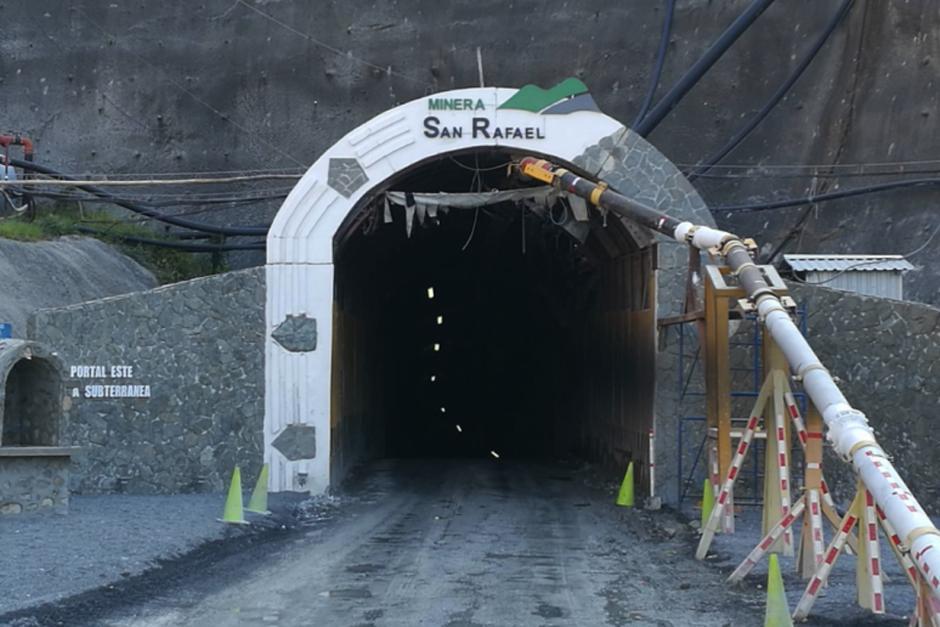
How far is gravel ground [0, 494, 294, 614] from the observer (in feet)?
37.2

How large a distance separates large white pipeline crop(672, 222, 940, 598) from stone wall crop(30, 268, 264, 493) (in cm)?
921

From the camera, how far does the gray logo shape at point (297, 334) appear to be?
1936cm

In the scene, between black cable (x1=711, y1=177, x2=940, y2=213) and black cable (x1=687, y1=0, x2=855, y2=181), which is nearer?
black cable (x1=711, y1=177, x2=940, y2=213)

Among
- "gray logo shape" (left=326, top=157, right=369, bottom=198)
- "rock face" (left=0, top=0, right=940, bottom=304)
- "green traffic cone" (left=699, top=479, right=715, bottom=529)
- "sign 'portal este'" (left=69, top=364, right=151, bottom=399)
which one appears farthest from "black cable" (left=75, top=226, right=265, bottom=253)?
"green traffic cone" (left=699, top=479, right=715, bottom=529)

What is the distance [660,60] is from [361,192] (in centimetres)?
1189

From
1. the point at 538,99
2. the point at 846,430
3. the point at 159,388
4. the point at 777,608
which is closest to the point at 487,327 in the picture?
the point at 538,99

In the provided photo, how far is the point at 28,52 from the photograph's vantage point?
33.2 metres

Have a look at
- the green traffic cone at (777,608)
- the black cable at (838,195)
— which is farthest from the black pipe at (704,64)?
the green traffic cone at (777,608)

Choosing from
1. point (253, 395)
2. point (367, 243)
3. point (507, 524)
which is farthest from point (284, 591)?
point (367, 243)

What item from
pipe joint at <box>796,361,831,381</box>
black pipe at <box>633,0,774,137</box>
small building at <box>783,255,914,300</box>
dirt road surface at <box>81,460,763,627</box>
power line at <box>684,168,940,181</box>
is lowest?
dirt road surface at <box>81,460,763,627</box>

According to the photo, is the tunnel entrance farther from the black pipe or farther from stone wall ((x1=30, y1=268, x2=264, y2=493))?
the black pipe

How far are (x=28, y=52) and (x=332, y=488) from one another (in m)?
18.9

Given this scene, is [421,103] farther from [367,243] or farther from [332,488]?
[332,488]

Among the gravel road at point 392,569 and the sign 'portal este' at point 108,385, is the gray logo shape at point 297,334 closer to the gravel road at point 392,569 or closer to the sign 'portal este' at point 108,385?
the sign 'portal este' at point 108,385
